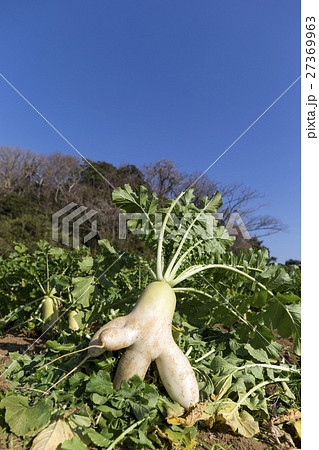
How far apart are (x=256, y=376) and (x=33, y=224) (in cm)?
1678

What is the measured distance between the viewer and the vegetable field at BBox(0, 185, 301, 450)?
1588 mm

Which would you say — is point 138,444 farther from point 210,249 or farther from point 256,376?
point 210,249

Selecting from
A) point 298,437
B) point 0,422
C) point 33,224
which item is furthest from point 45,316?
point 33,224

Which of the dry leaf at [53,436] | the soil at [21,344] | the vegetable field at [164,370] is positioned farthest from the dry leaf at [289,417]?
the soil at [21,344]

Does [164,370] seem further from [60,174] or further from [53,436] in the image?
[60,174]

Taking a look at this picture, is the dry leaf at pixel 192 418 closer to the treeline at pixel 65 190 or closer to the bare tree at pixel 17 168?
the treeline at pixel 65 190

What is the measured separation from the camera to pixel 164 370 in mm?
1940

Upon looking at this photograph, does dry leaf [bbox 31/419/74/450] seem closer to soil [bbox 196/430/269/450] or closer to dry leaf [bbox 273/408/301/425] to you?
soil [bbox 196/430/269/450]

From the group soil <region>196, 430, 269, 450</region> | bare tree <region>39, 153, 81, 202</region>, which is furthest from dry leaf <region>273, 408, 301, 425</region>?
bare tree <region>39, 153, 81, 202</region>

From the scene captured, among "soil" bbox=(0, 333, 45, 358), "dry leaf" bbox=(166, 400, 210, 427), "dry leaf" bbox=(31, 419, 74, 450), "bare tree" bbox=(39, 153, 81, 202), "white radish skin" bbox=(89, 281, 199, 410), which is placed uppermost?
"bare tree" bbox=(39, 153, 81, 202)

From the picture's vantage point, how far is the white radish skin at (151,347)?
1.88 meters

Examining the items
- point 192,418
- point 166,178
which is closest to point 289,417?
point 192,418

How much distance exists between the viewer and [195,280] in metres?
2.84

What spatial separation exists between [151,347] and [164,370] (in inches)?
6.4
